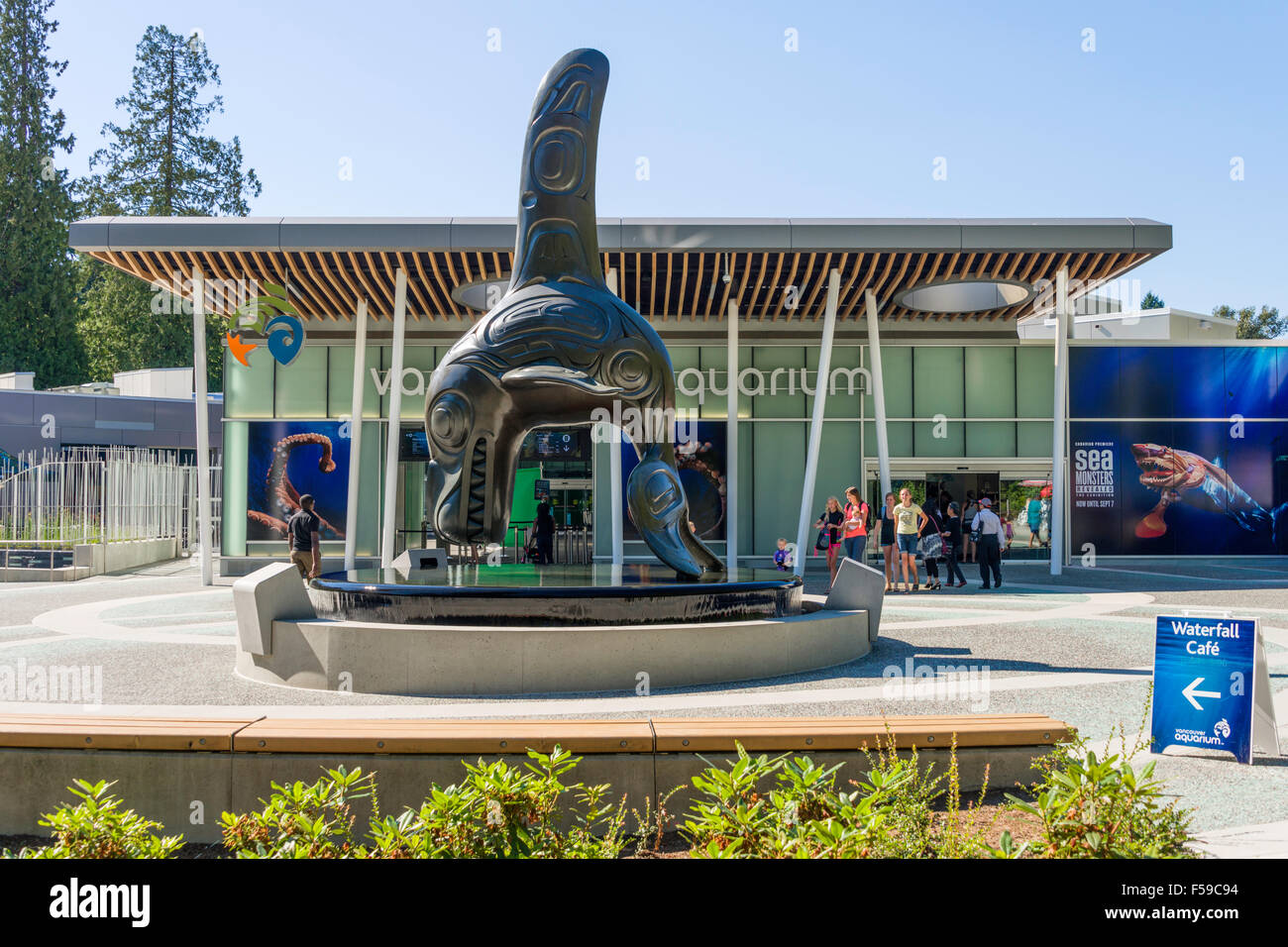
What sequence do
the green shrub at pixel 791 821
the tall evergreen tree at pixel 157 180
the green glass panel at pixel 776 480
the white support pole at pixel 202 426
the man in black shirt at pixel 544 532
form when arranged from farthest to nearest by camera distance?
1. the tall evergreen tree at pixel 157 180
2. the green glass panel at pixel 776 480
3. the man in black shirt at pixel 544 532
4. the white support pole at pixel 202 426
5. the green shrub at pixel 791 821

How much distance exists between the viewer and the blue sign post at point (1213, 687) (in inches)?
227

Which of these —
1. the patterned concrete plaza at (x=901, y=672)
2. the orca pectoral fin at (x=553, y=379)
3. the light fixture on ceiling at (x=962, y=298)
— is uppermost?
the light fixture on ceiling at (x=962, y=298)

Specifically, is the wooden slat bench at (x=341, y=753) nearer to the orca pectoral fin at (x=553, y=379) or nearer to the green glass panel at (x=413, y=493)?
the orca pectoral fin at (x=553, y=379)

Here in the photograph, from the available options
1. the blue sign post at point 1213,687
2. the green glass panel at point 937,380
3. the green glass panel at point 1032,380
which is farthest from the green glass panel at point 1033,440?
the blue sign post at point 1213,687

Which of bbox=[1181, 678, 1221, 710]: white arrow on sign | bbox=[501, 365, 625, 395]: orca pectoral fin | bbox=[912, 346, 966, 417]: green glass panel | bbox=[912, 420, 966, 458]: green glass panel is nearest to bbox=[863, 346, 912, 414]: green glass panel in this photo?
bbox=[912, 346, 966, 417]: green glass panel

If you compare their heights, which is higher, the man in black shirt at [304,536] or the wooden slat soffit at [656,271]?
the wooden slat soffit at [656,271]

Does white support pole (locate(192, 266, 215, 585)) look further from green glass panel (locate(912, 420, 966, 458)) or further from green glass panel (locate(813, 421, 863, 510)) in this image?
green glass panel (locate(912, 420, 966, 458))

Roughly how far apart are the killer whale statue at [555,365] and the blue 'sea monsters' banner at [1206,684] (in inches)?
176

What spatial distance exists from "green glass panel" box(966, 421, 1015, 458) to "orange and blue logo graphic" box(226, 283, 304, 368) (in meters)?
17.0

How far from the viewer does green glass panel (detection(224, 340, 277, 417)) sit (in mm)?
23672

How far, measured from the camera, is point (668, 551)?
30.8 ft

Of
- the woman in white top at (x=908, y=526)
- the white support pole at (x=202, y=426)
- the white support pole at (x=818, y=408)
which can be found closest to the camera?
the woman in white top at (x=908, y=526)

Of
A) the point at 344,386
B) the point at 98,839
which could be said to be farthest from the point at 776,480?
the point at 98,839

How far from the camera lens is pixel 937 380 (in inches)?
959
